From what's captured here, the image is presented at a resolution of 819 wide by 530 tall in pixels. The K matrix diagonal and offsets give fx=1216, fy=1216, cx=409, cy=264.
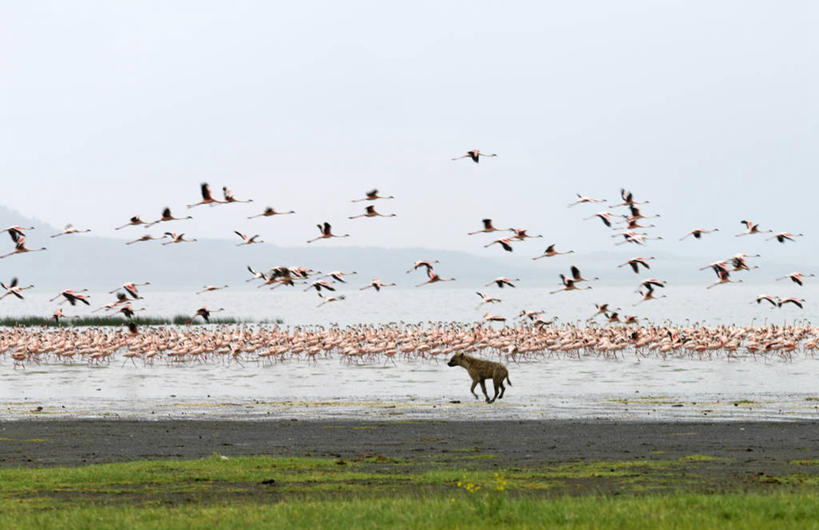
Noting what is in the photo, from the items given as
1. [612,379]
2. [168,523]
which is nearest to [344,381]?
[612,379]

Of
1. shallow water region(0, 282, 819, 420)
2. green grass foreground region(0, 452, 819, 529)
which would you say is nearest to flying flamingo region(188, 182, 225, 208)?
shallow water region(0, 282, 819, 420)

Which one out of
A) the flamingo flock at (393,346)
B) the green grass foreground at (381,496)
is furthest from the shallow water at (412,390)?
the green grass foreground at (381,496)

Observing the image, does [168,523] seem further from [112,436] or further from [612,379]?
[612,379]

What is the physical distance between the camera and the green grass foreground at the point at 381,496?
46.8 ft

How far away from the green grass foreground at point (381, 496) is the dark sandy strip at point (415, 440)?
3.86 ft

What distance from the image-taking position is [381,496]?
55.7 ft

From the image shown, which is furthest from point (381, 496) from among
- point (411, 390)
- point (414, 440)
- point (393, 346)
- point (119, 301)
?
point (393, 346)

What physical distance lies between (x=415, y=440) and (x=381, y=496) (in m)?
7.84

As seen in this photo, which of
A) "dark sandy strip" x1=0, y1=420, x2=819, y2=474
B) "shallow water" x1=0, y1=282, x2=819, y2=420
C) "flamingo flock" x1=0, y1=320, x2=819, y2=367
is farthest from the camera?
"flamingo flock" x1=0, y1=320, x2=819, y2=367

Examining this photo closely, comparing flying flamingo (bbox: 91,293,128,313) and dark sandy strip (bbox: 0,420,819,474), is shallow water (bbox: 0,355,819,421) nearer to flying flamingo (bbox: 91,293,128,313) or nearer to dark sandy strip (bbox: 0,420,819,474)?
dark sandy strip (bbox: 0,420,819,474)

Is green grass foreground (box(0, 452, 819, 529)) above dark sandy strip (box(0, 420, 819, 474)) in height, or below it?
below

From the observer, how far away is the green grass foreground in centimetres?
1426

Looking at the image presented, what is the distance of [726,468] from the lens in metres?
19.7

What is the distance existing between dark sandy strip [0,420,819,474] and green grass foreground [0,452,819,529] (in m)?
1.18
